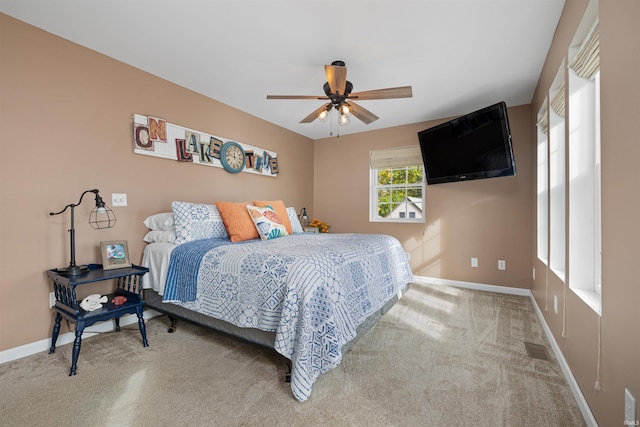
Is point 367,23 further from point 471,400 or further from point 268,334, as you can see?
point 471,400

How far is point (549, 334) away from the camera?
223 cm

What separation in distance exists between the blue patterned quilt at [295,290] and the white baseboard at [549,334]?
1.20 m

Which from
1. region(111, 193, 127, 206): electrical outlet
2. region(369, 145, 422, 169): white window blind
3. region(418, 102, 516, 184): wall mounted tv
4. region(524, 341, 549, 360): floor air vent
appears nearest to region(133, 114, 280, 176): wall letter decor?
region(111, 193, 127, 206): electrical outlet

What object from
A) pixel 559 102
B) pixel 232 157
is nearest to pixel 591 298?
pixel 559 102

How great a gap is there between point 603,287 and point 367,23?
210cm

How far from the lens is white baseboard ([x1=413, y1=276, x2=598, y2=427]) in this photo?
4.60ft

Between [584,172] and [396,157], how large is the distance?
2811 mm

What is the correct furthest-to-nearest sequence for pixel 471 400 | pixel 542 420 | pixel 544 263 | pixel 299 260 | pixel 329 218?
pixel 329 218 → pixel 544 263 → pixel 299 260 → pixel 471 400 → pixel 542 420

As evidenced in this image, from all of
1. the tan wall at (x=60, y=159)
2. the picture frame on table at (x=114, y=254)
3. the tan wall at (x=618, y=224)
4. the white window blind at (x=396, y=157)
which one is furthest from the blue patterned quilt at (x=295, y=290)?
the white window blind at (x=396, y=157)

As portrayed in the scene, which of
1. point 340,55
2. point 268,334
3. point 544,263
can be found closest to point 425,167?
point 544,263

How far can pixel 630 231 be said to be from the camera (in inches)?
38.2

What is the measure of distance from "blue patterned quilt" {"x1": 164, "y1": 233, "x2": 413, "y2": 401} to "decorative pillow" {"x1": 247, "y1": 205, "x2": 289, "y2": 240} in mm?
437

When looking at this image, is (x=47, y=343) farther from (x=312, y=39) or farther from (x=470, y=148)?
(x=470, y=148)

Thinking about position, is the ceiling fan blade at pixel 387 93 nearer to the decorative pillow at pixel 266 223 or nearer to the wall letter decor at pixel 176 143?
the decorative pillow at pixel 266 223
